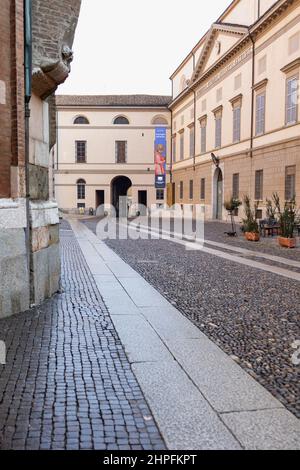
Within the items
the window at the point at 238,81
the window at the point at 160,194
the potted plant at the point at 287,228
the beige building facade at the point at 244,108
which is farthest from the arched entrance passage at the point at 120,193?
the potted plant at the point at 287,228

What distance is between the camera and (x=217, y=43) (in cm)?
3175

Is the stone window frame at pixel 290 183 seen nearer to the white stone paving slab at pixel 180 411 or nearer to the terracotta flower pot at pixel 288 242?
the terracotta flower pot at pixel 288 242

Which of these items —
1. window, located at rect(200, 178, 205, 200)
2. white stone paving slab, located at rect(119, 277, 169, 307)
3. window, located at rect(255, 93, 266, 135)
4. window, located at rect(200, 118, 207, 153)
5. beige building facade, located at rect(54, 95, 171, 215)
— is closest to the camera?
white stone paving slab, located at rect(119, 277, 169, 307)

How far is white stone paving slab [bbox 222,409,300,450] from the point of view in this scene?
272cm

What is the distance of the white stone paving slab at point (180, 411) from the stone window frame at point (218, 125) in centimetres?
2935

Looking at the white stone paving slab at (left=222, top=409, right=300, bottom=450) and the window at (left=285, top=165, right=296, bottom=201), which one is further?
the window at (left=285, top=165, right=296, bottom=201)

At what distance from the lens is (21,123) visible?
5.77 metres

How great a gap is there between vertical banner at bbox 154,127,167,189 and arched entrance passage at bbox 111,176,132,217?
185 inches

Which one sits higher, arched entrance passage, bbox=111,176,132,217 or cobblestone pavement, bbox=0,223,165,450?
arched entrance passage, bbox=111,176,132,217

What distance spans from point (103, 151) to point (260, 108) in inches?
988

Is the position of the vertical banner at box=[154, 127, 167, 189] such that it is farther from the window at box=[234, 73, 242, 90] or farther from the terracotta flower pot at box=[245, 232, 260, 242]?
the terracotta flower pot at box=[245, 232, 260, 242]

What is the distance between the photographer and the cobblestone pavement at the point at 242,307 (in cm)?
399

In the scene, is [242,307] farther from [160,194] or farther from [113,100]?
[113,100]

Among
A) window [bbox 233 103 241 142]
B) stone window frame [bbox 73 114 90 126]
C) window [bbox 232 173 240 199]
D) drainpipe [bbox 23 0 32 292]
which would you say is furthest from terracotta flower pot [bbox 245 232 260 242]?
stone window frame [bbox 73 114 90 126]
